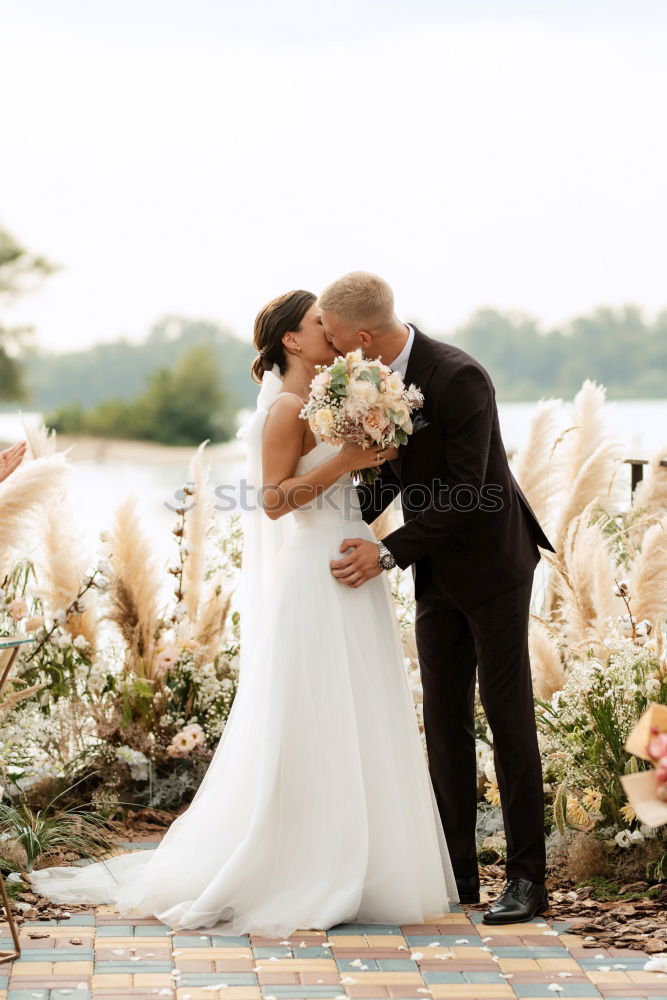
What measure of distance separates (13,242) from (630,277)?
1776 cm

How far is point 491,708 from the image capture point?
391 centimetres

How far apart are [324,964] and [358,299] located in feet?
6.67

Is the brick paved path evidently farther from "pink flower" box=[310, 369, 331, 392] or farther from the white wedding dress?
"pink flower" box=[310, 369, 331, 392]

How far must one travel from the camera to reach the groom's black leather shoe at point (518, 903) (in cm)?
373

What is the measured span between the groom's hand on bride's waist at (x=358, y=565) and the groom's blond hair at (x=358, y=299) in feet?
2.43

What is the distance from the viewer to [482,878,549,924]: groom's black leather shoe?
147 inches

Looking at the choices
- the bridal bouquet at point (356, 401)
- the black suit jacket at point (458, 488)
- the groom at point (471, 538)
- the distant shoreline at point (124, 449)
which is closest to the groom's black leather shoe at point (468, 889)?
the groom at point (471, 538)

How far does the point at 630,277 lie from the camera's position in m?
11.9

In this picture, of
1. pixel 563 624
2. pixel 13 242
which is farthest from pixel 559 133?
pixel 13 242

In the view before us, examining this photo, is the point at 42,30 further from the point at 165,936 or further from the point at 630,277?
the point at 630,277

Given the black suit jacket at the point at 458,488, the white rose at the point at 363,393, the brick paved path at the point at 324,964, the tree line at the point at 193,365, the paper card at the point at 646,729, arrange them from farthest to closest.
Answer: the tree line at the point at 193,365
the black suit jacket at the point at 458,488
the white rose at the point at 363,393
the brick paved path at the point at 324,964
the paper card at the point at 646,729

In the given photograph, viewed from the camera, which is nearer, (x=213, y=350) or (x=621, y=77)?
(x=621, y=77)

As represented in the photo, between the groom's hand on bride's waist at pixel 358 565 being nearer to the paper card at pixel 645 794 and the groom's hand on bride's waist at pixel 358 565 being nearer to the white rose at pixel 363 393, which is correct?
the white rose at pixel 363 393

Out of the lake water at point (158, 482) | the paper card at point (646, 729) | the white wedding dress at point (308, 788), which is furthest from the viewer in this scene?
the lake water at point (158, 482)
